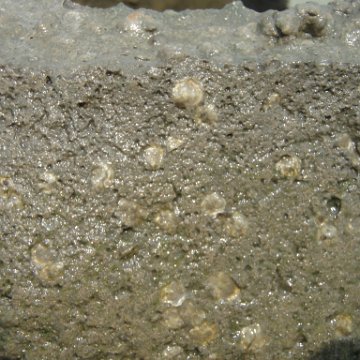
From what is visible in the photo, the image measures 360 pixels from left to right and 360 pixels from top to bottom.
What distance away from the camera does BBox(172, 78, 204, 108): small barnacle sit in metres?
1.58

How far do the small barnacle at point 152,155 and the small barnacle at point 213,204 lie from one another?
13 centimetres

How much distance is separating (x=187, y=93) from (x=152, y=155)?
15 cm

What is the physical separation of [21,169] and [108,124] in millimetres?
198

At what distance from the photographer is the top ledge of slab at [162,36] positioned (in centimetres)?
158

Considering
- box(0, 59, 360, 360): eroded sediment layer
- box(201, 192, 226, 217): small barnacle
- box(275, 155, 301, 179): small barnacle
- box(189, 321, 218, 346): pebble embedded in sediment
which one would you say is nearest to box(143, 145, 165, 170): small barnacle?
box(0, 59, 360, 360): eroded sediment layer

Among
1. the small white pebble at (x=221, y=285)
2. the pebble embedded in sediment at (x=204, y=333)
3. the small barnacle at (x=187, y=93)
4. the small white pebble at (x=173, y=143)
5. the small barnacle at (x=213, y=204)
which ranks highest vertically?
the small barnacle at (x=187, y=93)

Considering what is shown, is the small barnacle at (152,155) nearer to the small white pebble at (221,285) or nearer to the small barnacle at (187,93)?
the small barnacle at (187,93)

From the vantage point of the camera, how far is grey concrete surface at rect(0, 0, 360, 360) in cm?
158

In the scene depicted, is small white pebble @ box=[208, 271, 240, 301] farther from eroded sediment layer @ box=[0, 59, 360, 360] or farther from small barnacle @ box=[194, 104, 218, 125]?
small barnacle @ box=[194, 104, 218, 125]

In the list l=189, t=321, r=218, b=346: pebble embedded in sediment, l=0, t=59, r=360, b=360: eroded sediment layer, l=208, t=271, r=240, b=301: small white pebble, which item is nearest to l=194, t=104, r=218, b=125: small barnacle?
l=0, t=59, r=360, b=360: eroded sediment layer

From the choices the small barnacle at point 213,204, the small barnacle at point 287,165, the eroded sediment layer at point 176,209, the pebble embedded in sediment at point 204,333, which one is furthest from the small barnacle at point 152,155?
the pebble embedded in sediment at point 204,333

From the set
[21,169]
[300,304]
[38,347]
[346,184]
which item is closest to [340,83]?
[346,184]

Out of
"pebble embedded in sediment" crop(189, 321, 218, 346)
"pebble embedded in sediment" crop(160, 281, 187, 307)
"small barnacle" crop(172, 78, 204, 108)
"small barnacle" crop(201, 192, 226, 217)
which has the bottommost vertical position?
"pebble embedded in sediment" crop(189, 321, 218, 346)

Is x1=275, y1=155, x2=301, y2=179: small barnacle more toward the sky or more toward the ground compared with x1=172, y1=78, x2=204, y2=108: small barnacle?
more toward the ground
